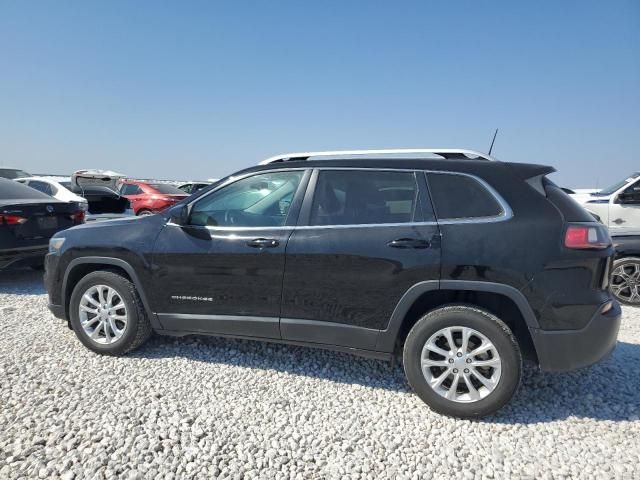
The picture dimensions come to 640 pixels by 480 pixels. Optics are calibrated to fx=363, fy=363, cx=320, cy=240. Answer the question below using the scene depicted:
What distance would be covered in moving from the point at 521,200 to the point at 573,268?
0.52 metres

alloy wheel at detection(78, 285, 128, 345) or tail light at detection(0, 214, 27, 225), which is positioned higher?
tail light at detection(0, 214, 27, 225)

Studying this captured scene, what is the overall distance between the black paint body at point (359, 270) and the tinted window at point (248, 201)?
8cm

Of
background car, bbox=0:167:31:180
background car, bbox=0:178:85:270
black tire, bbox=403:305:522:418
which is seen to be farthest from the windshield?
background car, bbox=0:167:31:180

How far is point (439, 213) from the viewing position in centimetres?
250

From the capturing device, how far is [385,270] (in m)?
2.51

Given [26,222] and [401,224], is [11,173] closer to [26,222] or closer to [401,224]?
[26,222]

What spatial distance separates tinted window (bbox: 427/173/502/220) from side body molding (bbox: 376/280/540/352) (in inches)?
17.9

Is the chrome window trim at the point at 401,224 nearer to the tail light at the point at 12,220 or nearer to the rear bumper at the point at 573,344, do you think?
the rear bumper at the point at 573,344

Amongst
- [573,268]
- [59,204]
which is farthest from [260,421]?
[59,204]

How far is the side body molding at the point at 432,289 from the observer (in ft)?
7.59

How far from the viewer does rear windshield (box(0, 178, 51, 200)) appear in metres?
5.41

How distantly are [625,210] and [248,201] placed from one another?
5733mm

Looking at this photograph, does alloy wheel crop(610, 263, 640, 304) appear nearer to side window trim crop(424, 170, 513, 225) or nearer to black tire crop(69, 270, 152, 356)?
side window trim crop(424, 170, 513, 225)

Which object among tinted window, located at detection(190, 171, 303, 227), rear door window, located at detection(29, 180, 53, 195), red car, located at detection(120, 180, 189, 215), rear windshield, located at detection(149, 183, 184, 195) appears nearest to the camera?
tinted window, located at detection(190, 171, 303, 227)
